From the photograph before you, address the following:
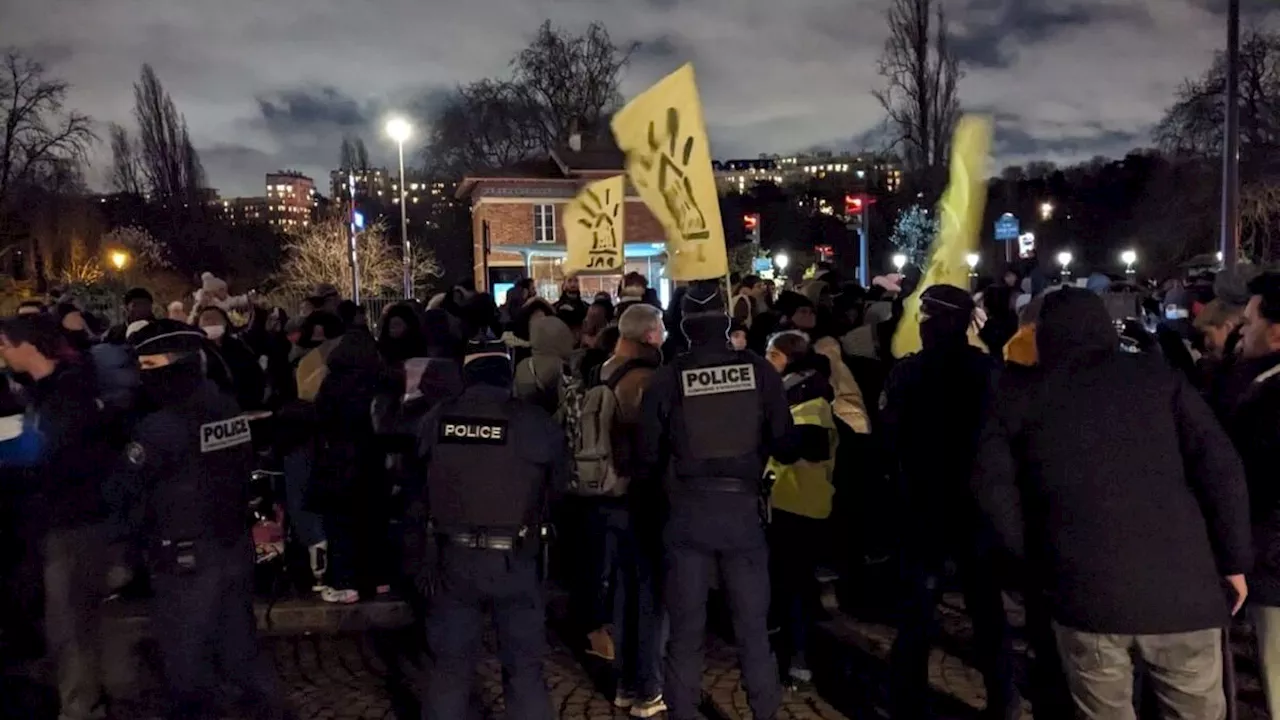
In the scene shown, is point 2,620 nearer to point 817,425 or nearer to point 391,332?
point 391,332

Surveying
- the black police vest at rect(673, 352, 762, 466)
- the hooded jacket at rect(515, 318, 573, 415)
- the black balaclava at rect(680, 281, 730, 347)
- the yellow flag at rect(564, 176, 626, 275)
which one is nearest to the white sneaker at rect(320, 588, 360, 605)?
the hooded jacket at rect(515, 318, 573, 415)

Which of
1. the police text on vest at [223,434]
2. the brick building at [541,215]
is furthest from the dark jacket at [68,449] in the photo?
the brick building at [541,215]

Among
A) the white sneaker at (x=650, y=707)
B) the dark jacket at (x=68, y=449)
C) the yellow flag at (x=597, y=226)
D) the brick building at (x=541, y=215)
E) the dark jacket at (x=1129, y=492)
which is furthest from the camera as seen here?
the brick building at (x=541, y=215)

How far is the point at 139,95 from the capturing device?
56.2 m

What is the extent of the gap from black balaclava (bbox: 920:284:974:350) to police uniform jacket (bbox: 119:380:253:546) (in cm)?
332

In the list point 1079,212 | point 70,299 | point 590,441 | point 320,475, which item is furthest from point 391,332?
point 1079,212

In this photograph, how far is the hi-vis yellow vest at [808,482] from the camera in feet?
17.6

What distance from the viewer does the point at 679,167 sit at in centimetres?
631

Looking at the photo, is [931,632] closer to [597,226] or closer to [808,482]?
[808,482]

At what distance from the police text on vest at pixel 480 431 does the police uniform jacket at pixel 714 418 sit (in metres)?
0.78

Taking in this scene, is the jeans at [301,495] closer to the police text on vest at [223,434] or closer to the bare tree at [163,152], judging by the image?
the police text on vest at [223,434]

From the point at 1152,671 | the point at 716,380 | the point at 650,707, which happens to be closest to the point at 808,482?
the point at 716,380

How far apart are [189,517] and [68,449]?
72cm

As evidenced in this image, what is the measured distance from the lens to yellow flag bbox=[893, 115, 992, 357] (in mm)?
7465
